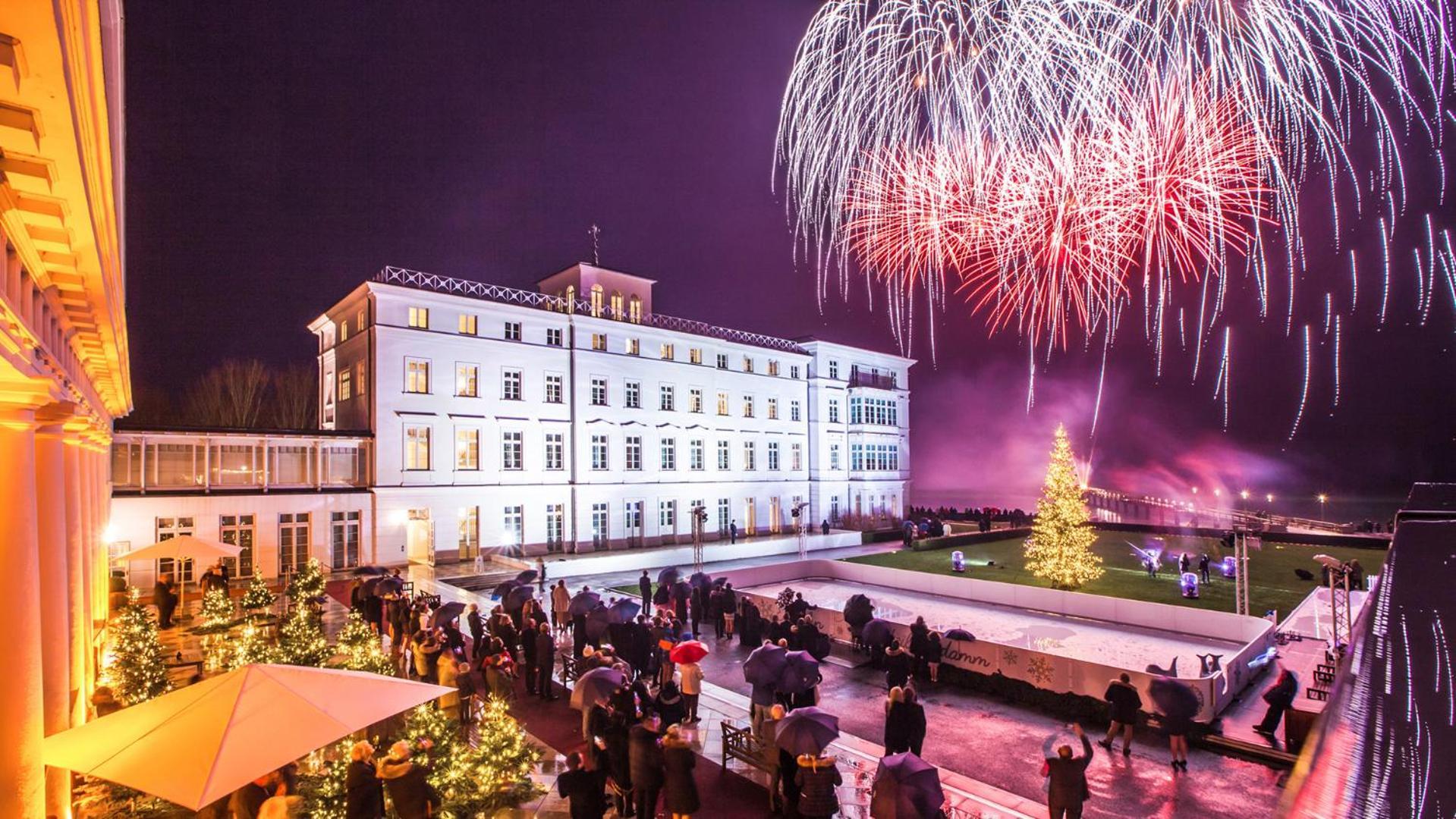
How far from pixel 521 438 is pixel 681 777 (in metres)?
26.7

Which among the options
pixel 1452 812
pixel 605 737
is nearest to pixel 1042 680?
pixel 605 737

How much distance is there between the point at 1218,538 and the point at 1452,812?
4338cm

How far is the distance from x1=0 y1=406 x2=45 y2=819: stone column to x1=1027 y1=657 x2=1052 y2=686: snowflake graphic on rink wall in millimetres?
14134

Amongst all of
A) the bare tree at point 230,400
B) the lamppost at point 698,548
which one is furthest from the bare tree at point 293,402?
the lamppost at point 698,548

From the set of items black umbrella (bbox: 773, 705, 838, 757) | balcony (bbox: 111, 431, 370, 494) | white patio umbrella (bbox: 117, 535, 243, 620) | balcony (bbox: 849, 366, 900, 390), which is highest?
balcony (bbox: 849, 366, 900, 390)

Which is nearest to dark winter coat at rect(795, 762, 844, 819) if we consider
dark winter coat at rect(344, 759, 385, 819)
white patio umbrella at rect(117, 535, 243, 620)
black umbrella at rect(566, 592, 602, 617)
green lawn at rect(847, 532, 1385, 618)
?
dark winter coat at rect(344, 759, 385, 819)

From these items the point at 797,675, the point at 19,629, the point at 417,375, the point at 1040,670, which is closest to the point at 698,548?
the point at 417,375

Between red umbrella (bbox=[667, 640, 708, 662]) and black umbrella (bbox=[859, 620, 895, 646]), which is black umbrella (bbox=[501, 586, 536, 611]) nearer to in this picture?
red umbrella (bbox=[667, 640, 708, 662])

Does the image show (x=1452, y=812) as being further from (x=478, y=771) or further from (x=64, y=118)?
(x=478, y=771)

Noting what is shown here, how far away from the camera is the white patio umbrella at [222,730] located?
588 centimetres

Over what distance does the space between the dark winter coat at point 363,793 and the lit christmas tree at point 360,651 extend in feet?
16.1

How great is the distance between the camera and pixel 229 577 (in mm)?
25547

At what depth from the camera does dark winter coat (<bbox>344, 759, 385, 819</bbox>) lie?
7.07m

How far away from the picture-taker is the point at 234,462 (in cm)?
2702
